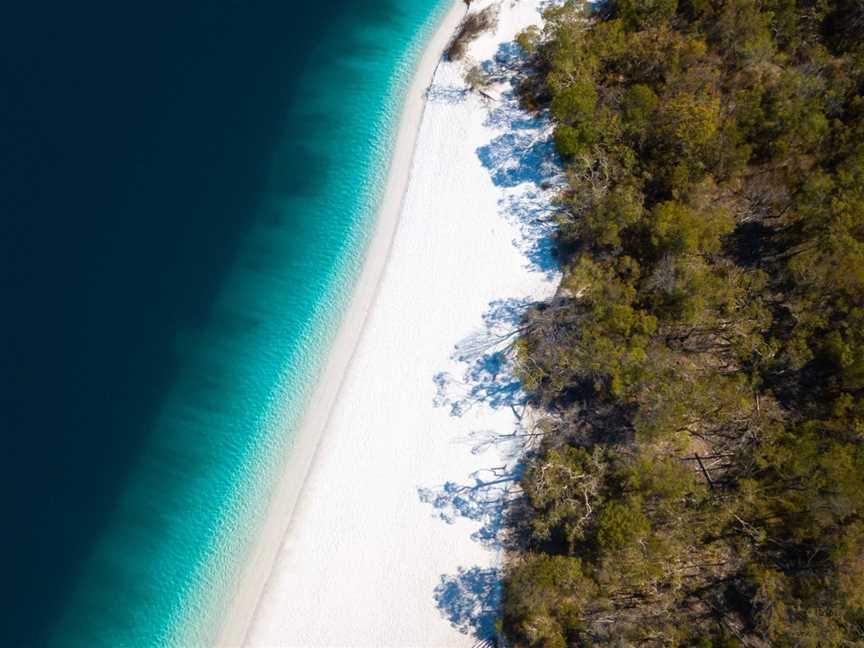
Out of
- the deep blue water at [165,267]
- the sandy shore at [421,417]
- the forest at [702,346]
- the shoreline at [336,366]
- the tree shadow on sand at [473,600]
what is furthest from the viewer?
the deep blue water at [165,267]

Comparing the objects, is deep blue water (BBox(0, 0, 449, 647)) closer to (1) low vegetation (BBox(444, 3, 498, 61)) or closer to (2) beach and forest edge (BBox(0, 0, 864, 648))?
(2) beach and forest edge (BBox(0, 0, 864, 648))

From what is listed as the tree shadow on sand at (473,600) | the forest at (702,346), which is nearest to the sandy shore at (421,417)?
the tree shadow on sand at (473,600)

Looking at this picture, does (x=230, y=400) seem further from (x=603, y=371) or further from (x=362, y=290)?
(x=603, y=371)

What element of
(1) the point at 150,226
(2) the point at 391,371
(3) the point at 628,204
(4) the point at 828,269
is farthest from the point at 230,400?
(4) the point at 828,269

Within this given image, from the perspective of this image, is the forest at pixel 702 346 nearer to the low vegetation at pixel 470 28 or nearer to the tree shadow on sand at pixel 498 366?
the tree shadow on sand at pixel 498 366

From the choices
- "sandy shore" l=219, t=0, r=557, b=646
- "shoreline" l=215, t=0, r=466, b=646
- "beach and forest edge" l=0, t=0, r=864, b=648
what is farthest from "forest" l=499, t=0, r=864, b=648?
"shoreline" l=215, t=0, r=466, b=646

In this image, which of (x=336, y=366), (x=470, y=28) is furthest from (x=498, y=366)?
(x=470, y=28)

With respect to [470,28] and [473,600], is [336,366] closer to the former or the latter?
[473,600]

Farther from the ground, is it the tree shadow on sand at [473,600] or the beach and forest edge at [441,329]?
the beach and forest edge at [441,329]
